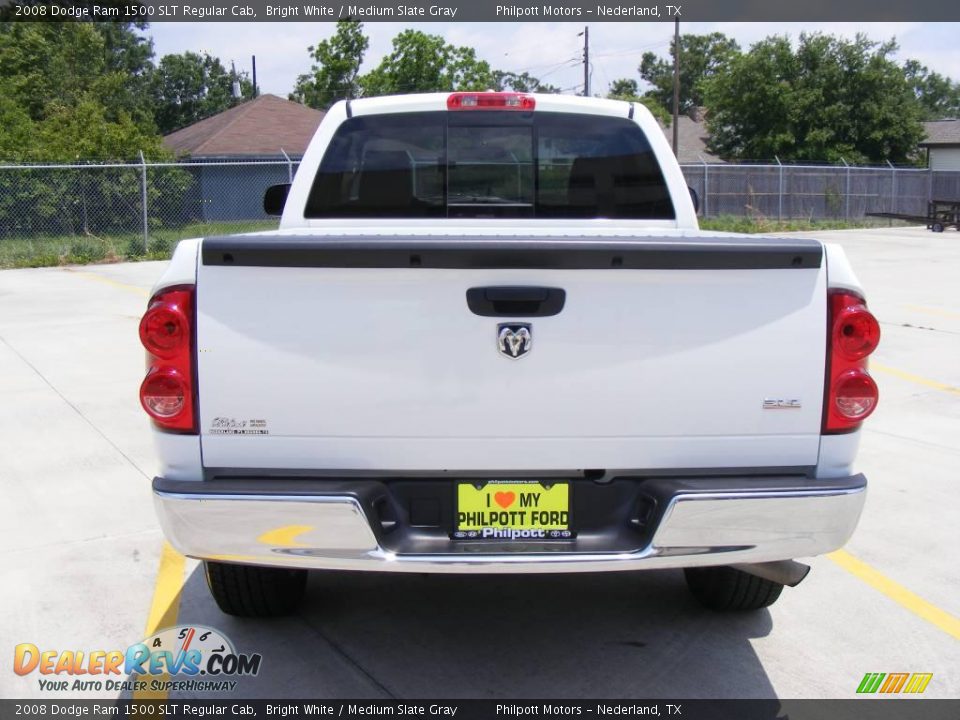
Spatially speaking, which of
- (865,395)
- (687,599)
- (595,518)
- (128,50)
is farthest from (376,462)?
(128,50)

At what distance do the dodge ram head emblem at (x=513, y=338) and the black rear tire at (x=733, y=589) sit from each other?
5.06 ft

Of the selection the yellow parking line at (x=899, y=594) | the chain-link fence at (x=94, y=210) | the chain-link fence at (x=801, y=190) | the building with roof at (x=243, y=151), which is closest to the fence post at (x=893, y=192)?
the chain-link fence at (x=801, y=190)

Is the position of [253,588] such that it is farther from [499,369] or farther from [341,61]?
[341,61]

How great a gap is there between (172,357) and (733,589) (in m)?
2.39

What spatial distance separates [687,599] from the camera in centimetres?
433

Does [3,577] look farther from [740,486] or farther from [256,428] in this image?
[740,486]

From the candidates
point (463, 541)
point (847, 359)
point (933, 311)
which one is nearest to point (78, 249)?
point (933, 311)

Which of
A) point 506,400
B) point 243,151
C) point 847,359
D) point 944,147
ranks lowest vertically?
point 506,400

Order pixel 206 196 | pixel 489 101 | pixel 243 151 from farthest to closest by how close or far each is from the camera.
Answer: pixel 243 151
pixel 206 196
pixel 489 101

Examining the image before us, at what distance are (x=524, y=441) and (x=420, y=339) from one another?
0.45 m

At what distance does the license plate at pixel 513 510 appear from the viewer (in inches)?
123

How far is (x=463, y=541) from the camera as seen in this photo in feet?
10.2

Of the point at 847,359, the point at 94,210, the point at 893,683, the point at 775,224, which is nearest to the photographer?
the point at 847,359

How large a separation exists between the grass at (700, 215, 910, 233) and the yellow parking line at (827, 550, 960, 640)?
80.5 ft
